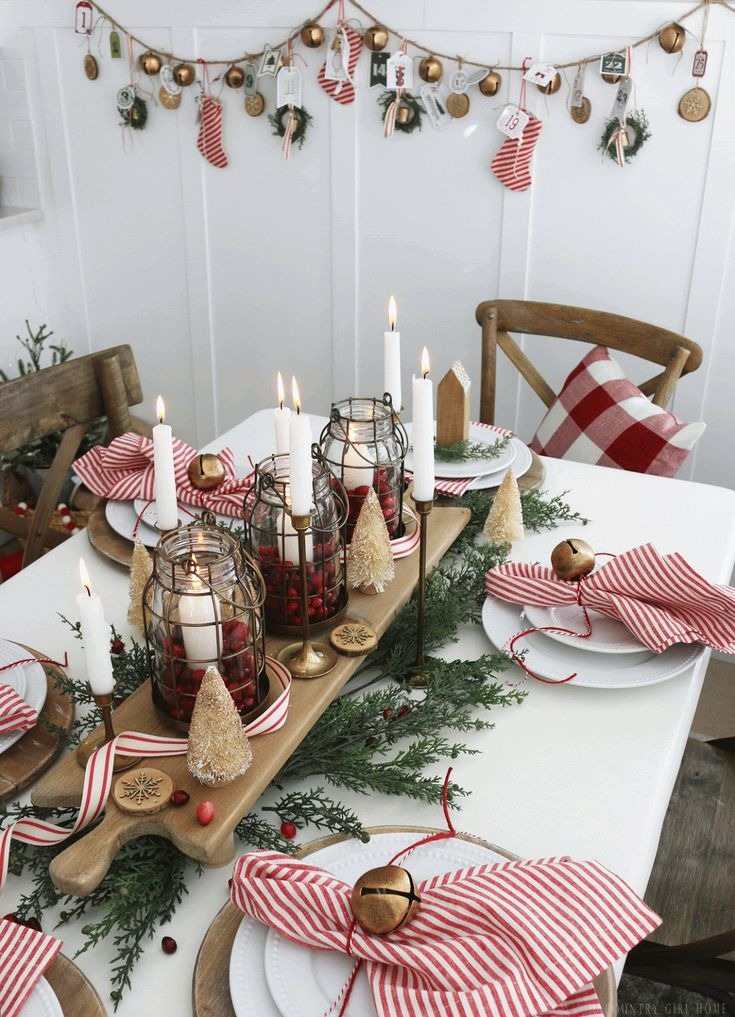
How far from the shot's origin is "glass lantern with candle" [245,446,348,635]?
1110 millimetres

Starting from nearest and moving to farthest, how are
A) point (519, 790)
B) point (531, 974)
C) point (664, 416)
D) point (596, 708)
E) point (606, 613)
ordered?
point (531, 974) → point (519, 790) → point (596, 708) → point (606, 613) → point (664, 416)

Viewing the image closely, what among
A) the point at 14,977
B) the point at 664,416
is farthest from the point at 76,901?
the point at 664,416

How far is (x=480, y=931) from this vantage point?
2.57ft

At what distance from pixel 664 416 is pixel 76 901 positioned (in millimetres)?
1418

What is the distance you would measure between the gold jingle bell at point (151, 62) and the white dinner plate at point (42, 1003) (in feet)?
8.31

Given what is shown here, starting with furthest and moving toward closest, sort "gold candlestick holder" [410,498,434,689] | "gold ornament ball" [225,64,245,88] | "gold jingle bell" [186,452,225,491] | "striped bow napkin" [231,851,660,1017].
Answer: "gold ornament ball" [225,64,245,88], "gold jingle bell" [186,452,225,491], "gold candlestick holder" [410,498,434,689], "striped bow napkin" [231,851,660,1017]

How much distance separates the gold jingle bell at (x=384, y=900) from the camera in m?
0.77

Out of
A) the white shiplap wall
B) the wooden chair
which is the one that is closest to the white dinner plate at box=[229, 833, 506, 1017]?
the wooden chair

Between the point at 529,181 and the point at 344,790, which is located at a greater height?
the point at 529,181

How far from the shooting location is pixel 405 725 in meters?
1.06

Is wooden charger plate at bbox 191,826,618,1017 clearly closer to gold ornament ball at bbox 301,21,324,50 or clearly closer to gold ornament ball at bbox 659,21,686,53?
gold ornament ball at bbox 659,21,686,53

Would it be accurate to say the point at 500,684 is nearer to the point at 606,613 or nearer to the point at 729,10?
the point at 606,613

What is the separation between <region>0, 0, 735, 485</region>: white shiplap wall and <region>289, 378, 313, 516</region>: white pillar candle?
174 centimetres

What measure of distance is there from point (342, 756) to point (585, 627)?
385 millimetres
